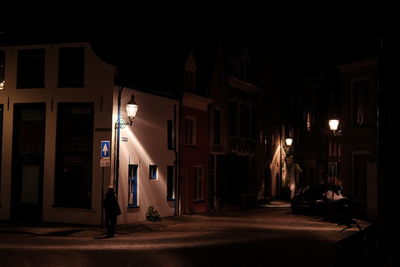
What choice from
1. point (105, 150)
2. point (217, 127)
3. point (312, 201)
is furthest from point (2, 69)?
point (312, 201)

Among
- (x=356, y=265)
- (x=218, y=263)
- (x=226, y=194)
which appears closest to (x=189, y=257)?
(x=218, y=263)

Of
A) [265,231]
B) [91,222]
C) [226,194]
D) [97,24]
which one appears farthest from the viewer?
[226,194]

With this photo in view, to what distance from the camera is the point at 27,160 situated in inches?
952

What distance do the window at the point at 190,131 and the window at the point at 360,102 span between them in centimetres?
837

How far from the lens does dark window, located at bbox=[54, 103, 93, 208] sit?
2342 cm

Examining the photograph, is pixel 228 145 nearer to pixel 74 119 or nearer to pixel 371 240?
pixel 74 119

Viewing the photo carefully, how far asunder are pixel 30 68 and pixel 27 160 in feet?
12.6

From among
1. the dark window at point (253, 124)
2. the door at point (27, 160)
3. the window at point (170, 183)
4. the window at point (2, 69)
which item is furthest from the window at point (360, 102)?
the window at point (2, 69)

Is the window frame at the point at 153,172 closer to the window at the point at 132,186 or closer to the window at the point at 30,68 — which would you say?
the window at the point at 132,186

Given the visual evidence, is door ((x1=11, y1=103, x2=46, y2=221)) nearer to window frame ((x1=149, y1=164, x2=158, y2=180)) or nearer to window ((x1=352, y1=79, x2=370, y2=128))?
window frame ((x1=149, y1=164, x2=158, y2=180))

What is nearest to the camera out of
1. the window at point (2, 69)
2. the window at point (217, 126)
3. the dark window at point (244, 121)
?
the window at point (2, 69)

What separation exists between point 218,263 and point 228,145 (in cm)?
2309

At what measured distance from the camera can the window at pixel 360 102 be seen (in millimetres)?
27078

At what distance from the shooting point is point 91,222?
74.6ft
